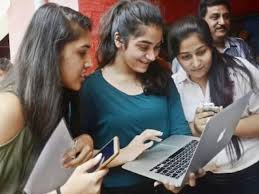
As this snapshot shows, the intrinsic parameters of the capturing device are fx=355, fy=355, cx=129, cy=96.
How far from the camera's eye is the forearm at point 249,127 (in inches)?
46.1

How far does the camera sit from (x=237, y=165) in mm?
1188

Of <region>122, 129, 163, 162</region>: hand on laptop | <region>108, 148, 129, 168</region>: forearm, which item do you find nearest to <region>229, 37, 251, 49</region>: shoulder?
<region>122, 129, 163, 162</region>: hand on laptop

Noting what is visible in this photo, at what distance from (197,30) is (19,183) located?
74 centimetres

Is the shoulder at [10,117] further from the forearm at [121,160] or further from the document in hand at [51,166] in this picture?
the forearm at [121,160]

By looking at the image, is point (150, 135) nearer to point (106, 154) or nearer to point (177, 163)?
point (177, 163)

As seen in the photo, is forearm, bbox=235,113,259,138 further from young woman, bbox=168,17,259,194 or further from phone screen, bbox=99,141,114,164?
phone screen, bbox=99,141,114,164

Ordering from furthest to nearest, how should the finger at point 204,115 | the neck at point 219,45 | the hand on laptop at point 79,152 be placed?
1. the neck at point 219,45
2. the finger at point 204,115
3. the hand on laptop at point 79,152

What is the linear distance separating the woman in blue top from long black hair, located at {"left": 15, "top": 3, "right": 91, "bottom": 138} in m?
0.21

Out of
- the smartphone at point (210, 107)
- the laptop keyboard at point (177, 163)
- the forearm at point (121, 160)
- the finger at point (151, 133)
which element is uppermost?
the smartphone at point (210, 107)

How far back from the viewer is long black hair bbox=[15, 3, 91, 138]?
2.81ft

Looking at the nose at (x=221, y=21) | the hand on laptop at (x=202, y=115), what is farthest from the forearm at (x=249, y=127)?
the nose at (x=221, y=21)

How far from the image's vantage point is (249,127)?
1177mm

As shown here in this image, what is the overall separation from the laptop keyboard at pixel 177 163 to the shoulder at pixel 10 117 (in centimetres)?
37

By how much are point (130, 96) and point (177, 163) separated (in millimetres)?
256
